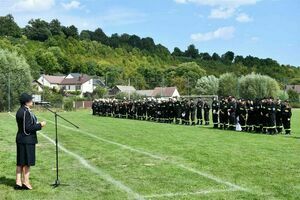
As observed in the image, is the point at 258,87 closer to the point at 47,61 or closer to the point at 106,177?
the point at 47,61

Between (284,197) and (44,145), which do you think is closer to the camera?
(284,197)

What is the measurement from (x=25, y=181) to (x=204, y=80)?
10014 cm

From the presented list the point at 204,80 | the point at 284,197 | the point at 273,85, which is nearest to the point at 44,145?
the point at 284,197

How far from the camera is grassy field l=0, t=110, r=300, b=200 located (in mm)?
8945

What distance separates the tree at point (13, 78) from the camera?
62.1m

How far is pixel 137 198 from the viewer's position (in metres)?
8.53

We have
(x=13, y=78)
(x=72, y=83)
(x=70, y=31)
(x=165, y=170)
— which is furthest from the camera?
(x=70, y=31)

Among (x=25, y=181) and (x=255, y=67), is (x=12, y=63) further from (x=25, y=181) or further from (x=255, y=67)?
(x=255, y=67)

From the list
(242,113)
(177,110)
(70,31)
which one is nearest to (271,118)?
(242,113)

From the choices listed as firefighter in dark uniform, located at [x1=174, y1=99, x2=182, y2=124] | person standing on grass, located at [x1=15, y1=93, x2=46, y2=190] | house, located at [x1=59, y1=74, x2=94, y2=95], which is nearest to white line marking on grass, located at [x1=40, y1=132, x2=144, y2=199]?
person standing on grass, located at [x1=15, y1=93, x2=46, y2=190]

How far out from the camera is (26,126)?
937cm

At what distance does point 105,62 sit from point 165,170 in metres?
161

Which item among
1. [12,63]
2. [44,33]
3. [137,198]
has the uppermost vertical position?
[44,33]

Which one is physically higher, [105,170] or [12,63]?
[12,63]
